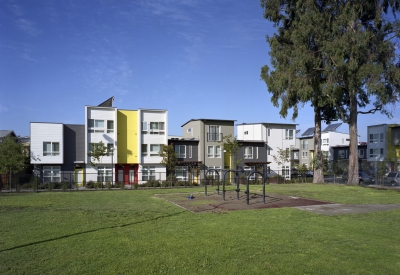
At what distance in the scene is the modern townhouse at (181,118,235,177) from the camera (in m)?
48.9

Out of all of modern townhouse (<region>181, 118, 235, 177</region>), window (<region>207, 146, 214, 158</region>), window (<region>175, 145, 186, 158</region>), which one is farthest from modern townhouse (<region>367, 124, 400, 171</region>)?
window (<region>175, 145, 186, 158</region>)

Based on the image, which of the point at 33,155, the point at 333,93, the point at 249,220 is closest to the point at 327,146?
the point at 333,93

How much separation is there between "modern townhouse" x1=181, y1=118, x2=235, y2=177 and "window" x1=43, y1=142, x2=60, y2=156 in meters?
18.3

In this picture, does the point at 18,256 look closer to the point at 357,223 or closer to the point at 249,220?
the point at 249,220

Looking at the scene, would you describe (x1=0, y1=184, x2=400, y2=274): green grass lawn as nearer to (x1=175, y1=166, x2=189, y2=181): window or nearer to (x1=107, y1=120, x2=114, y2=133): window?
(x1=107, y1=120, x2=114, y2=133): window

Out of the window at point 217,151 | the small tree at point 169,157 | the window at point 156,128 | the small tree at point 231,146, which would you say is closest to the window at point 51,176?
the small tree at point 169,157

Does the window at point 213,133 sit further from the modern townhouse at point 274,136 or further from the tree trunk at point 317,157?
the tree trunk at point 317,157

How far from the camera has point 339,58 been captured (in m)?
30.2

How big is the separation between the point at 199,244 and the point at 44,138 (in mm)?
38147

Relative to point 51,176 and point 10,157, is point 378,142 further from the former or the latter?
point 10,157

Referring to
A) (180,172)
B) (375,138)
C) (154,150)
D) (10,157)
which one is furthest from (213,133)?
(375,138)

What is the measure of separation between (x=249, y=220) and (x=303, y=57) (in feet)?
76.1

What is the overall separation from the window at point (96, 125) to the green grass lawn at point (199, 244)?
1219 inches

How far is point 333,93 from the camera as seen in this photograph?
31.1m
